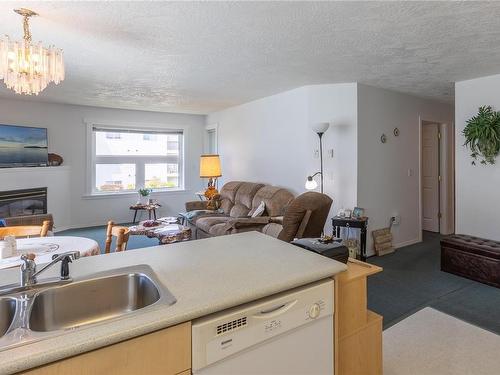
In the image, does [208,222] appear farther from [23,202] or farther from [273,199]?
[23,202]

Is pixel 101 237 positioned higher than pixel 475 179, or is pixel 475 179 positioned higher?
pixel 475 179

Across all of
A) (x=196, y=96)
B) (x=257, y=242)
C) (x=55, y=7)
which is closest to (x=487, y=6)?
(x=257, y=242)

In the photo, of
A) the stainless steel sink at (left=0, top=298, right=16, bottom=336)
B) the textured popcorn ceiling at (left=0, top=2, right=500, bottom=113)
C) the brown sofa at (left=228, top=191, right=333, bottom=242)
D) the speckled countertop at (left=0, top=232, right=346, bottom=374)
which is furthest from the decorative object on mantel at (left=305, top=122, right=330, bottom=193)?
the stainless steel sink at (left=0, top=298, right=16, bottom=336)

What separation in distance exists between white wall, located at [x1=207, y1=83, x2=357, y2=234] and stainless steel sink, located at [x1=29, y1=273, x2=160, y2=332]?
3.41m

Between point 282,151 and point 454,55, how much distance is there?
2.53 meters

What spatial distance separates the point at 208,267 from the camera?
138 centimetres

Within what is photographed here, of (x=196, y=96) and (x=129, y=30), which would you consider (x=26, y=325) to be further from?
(x=196, y=96)

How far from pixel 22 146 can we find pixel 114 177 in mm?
1648

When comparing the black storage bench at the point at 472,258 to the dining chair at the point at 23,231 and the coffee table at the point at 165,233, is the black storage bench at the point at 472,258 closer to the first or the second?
the coffee table at the point at 165,233

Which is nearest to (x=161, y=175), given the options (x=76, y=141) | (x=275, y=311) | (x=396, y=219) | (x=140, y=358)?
(x=76, y=141)

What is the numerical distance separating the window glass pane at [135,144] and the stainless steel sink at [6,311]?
5653mm

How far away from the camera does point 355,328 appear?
61.0 inches

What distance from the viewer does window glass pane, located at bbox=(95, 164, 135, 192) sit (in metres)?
6.23

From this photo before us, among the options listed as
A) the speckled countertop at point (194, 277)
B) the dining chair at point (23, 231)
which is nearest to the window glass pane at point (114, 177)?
the dining chair at point (23, 231)
